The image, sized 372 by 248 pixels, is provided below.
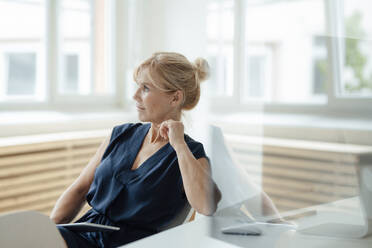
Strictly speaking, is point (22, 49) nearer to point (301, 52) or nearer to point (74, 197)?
point (74, 197)

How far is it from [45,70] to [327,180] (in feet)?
8.80

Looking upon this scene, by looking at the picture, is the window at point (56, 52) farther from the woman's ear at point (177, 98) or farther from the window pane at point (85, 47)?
the woman's ear at point (177, 98)

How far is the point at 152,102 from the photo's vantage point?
4.60 feet

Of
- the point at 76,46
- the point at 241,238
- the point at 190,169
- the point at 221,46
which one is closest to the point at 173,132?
the point at 190,169

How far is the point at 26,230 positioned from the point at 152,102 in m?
0.57

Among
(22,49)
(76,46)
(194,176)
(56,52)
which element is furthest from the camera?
(76,46)

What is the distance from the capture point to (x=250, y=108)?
0.76 meters

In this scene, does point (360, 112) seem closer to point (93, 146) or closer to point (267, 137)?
point (267, 137)

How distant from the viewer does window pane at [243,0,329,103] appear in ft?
2.11

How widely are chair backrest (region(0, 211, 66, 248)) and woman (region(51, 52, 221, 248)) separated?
20 centimetres

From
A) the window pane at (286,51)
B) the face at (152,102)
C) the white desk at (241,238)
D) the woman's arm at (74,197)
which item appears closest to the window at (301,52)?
the window pane at (286,51)

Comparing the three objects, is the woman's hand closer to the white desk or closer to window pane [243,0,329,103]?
the white desk

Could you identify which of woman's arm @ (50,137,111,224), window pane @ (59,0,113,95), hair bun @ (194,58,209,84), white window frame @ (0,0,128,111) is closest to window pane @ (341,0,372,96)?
hair bun @ (194,58,209,84)

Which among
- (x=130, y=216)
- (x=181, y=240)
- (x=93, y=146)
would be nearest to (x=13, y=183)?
(x=93, y=146)
